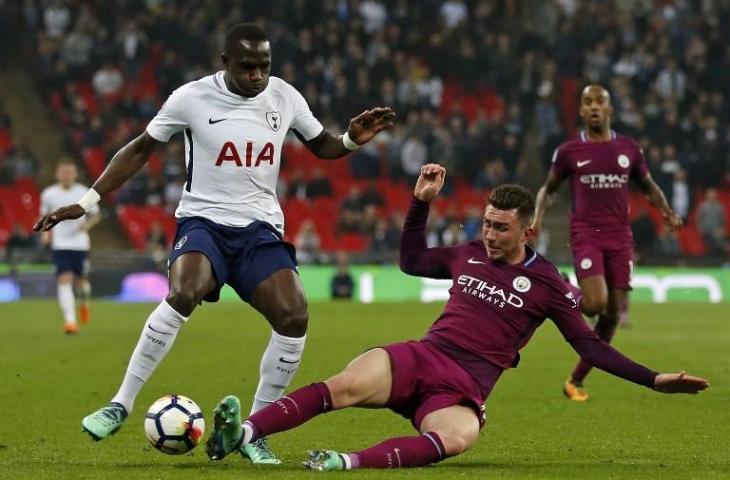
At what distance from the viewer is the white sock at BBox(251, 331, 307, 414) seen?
753cm

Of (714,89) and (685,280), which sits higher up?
(714,89)

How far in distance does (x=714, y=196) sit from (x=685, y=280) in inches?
86.5

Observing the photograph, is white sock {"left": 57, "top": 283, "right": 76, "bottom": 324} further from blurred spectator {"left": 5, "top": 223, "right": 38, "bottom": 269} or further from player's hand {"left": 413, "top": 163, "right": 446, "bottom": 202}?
player's hand {"left": 413, "top": 163, "right": 446, "bottom": 202}

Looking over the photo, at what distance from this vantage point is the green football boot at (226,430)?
20.4 feet

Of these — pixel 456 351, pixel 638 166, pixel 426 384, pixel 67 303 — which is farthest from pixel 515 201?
pixel 67 303

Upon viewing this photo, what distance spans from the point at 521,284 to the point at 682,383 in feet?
3.67

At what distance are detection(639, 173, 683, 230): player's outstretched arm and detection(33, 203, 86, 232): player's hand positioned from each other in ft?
18.0

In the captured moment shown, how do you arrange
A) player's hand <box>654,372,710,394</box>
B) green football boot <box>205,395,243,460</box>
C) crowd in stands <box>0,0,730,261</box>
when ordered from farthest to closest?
crowd in stands <box>0,0,730,261</box>, player's hand <box>654,372,710,394</box>, green football boot <box>205,395,243,460</box>

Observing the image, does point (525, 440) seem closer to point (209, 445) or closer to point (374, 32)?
point (209, 445)

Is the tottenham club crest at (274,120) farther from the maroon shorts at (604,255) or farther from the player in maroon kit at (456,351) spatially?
the maroon shorts at (604,255)

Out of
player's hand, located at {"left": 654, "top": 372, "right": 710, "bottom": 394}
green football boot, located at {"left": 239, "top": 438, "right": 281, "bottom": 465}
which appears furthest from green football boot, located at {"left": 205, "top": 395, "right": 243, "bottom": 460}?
player's hand, located at {"left": 654, "top": 372, "right": 710, "bottom": 394}

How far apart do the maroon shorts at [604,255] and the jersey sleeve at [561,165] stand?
0.50m

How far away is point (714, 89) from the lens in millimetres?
29672

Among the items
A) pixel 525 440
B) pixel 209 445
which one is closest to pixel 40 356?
pixel 525 440
